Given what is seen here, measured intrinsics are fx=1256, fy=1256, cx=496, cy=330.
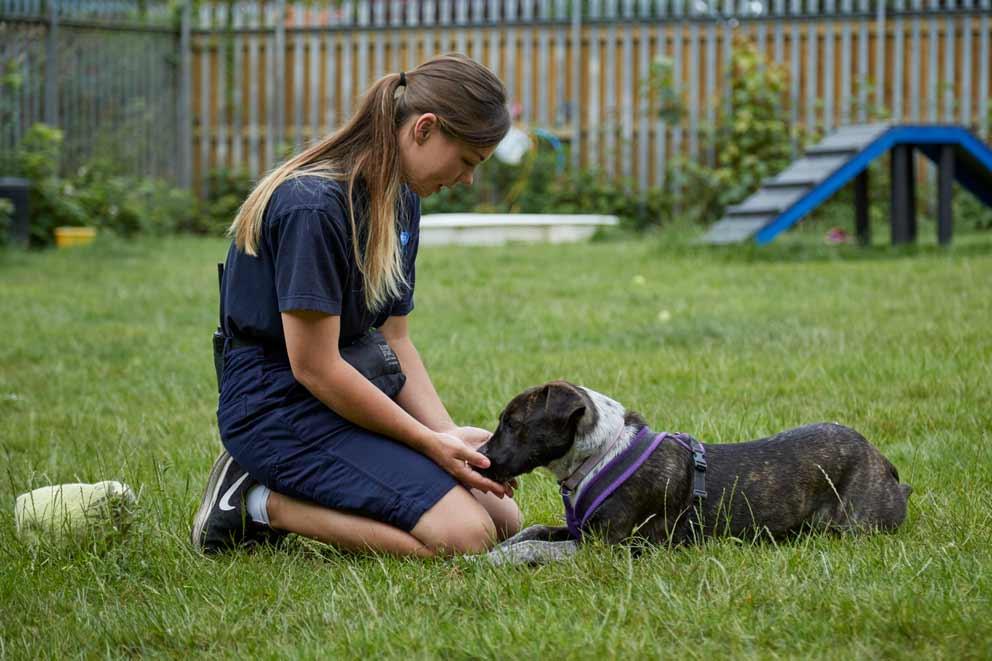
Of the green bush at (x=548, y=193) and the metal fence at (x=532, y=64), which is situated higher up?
the metal fence at (x=532, y=64)

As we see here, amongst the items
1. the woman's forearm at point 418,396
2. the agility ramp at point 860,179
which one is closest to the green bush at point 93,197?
the agility ramp at point 860,179

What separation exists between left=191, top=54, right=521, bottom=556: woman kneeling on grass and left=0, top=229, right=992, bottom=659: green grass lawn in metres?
0.14

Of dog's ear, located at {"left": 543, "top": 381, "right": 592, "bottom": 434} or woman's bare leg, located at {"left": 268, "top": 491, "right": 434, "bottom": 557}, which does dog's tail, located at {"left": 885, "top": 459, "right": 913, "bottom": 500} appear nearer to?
dog's ear, located at {"left": 543, "top": 381, "right": 592, "bottom": 434}

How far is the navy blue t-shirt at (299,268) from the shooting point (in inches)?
138

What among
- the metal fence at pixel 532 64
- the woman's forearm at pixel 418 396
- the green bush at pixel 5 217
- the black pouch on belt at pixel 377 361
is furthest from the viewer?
the metal fence at pixel 532 64

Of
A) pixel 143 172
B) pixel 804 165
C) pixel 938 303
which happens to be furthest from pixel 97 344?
pixel 143 172

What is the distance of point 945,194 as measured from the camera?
11508mm

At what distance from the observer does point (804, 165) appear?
11.5 metres

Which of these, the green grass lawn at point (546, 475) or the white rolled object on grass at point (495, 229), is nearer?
the green grass lawn at point (546, 475)

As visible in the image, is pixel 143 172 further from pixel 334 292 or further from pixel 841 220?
pixel 334 292

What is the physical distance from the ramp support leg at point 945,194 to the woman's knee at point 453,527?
8.76 m

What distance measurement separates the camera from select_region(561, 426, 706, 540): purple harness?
3.63 meters

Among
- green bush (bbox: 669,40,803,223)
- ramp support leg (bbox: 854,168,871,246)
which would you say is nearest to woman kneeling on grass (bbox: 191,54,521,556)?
ramp support leg (bbox: 854,168,871,246)

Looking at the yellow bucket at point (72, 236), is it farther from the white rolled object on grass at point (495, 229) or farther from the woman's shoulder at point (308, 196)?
the woman's shoulder at point (308, 196)
